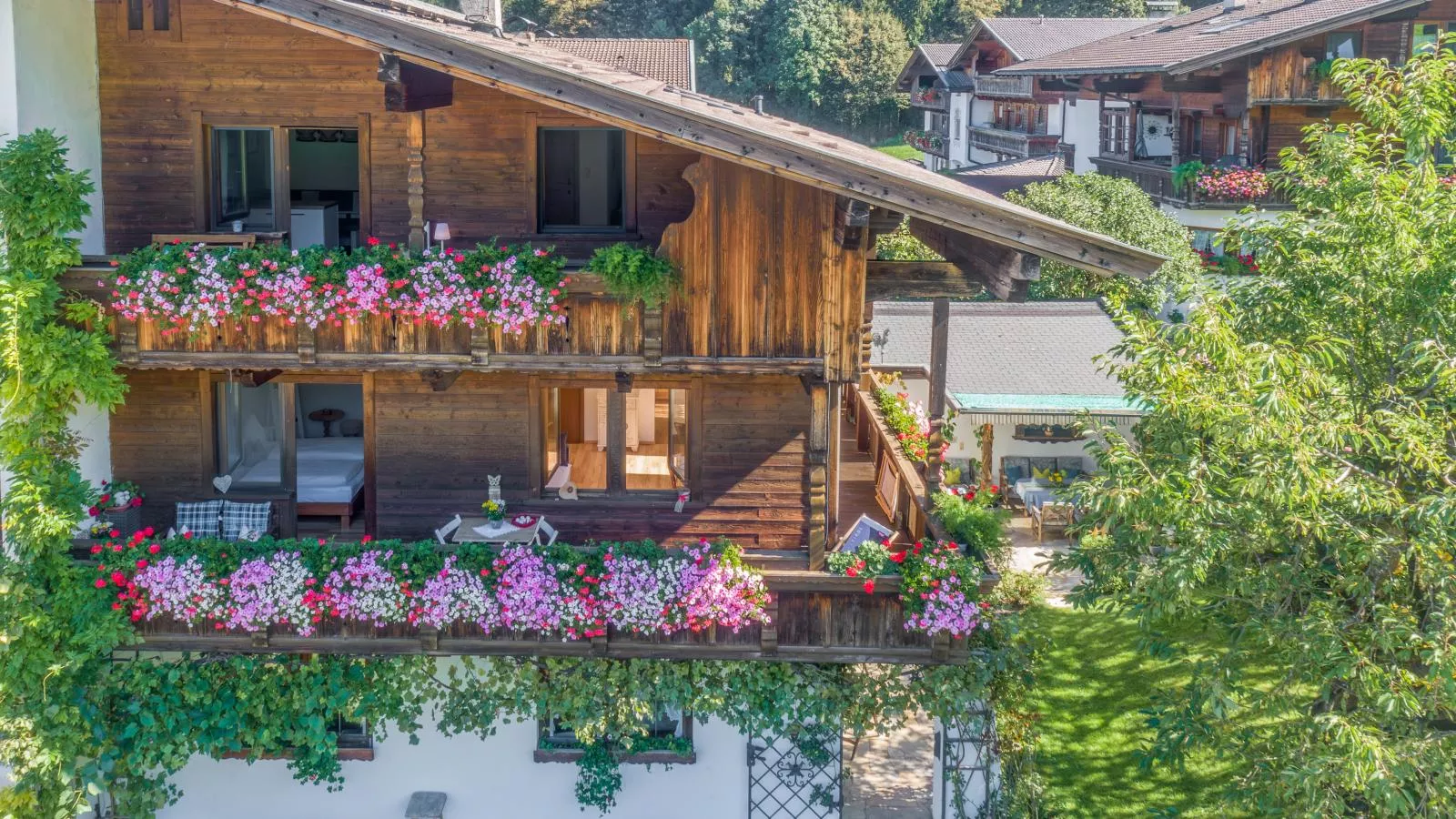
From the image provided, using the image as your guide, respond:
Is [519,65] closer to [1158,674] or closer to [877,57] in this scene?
[1158,674]

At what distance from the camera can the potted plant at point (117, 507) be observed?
605 inches

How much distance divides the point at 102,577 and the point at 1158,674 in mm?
14128

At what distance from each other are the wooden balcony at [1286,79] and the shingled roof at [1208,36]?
607 mm

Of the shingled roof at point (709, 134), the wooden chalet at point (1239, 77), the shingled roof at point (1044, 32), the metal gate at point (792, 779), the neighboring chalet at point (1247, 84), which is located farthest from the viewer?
the shingled roof at point (1044, 32)

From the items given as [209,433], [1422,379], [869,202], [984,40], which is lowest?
[209,433]

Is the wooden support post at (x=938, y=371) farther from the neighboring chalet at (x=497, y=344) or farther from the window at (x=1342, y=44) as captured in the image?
the window at (x=1342, y=44)

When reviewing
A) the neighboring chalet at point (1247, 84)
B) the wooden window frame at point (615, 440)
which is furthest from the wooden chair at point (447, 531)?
the neighboring chalet at point (1247, 84)

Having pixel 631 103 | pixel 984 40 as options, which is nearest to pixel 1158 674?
pixel 631 103

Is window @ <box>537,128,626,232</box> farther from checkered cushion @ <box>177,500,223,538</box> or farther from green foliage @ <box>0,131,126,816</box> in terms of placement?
checkered cushion @ <box>177,500,223,538</box>

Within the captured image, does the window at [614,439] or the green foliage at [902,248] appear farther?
the green foliage at [902,248]

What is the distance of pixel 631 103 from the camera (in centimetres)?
1313

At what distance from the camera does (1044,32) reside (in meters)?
61.1

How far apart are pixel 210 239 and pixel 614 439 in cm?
469

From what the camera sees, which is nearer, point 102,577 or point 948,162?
point 102,577
